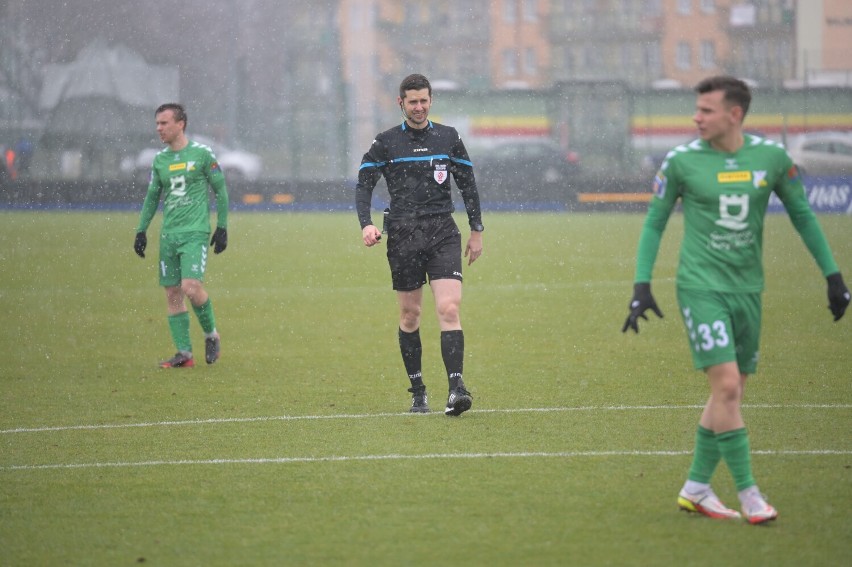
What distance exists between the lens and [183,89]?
48.2 meters

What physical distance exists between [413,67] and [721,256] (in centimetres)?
5014

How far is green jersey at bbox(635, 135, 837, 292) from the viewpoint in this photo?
19.9ft

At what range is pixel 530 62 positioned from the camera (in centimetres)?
5375

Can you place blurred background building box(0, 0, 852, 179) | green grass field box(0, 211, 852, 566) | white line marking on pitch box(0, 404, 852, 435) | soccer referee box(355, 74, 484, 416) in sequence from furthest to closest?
blurred background building box(0, 0, 852, 179) → soccer referee box(355, 74, 484, 416) → white line marking on pitch box(0, 404, 852, 435) → green grass field box(0, 211, 852, 566)

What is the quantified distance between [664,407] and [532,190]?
1218 inches

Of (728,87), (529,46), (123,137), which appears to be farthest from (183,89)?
(728,87)

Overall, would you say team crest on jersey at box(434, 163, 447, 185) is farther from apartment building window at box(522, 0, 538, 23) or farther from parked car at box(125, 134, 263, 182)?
apartment building window at box(522, 0, 538, 23)

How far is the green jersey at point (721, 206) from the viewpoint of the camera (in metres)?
6.05

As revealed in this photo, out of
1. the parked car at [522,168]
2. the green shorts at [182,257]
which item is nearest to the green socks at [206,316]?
the green shorts at [182,257]

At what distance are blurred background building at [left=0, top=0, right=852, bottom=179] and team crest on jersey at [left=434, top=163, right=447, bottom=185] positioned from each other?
32.3 meters

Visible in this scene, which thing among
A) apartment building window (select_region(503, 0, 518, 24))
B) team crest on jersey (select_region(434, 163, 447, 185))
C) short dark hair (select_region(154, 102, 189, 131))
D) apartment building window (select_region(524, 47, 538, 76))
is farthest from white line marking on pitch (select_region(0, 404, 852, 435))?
apartment building window (select_region(503, 0, 518, 24))

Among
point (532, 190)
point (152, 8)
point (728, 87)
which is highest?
point (152, 8)

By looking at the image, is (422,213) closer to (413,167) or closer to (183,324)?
(413,167)

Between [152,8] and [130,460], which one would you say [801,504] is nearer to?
[130,460]
